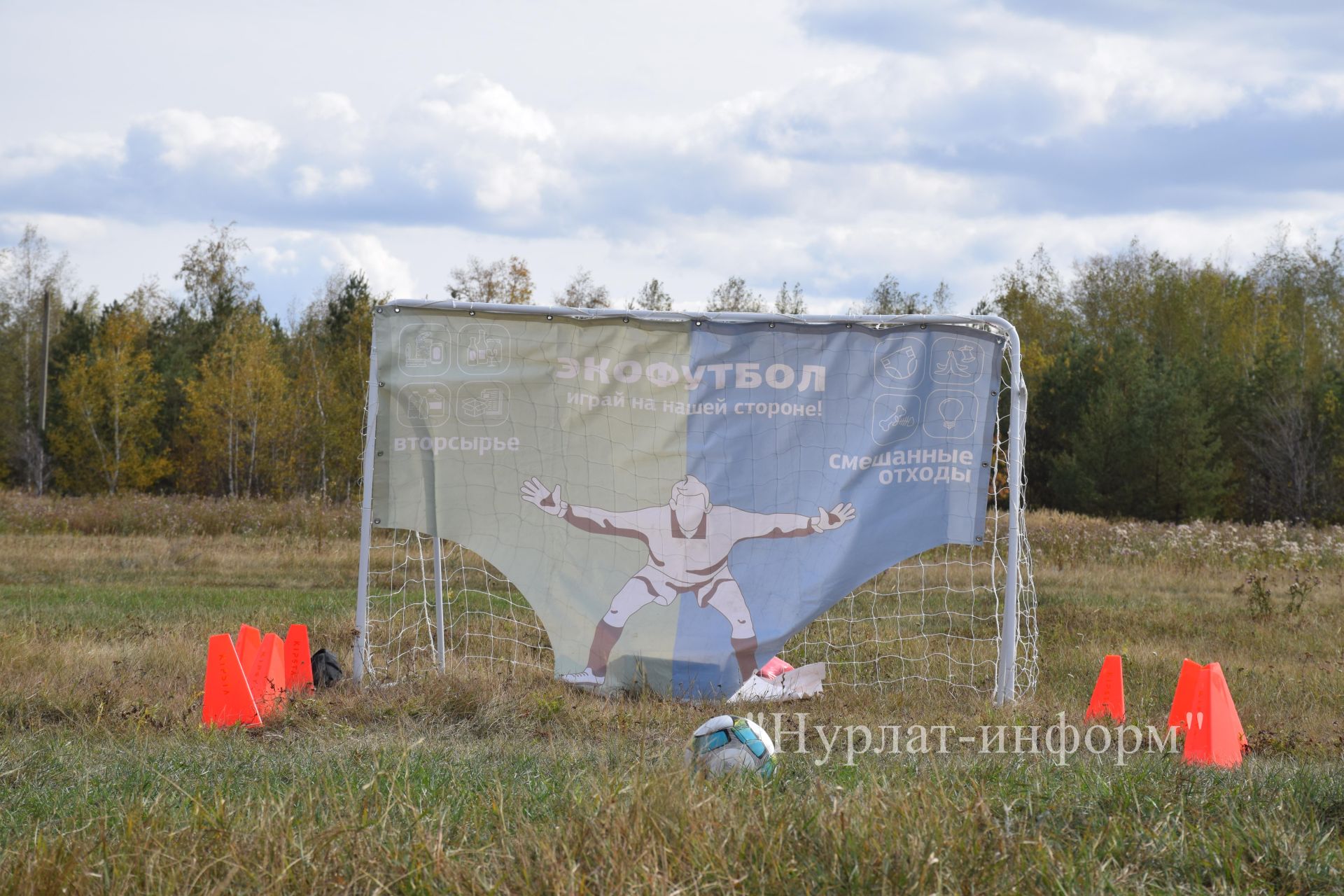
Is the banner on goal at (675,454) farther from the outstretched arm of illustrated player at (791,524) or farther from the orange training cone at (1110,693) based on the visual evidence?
the orange training cone at (1110,693)

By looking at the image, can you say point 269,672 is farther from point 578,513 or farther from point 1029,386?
point 1029,386

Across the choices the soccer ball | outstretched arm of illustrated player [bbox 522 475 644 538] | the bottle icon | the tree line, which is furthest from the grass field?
the tree line

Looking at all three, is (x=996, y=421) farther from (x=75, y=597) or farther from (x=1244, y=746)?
(x=75, y=597)

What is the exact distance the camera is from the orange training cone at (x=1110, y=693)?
6.99 metres

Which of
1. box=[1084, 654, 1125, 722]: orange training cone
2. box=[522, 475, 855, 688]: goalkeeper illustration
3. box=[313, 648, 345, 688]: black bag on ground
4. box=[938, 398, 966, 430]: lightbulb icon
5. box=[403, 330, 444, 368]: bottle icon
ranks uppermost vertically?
box=[403, 330, 444, 368]: bottle icon

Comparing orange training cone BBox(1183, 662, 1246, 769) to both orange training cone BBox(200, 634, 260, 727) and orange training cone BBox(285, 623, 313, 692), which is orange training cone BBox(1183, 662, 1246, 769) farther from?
orange training cone BBox(285, 623, 313, 692)

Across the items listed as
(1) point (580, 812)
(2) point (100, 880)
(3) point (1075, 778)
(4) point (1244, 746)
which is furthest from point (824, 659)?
(2) point (100, 880)

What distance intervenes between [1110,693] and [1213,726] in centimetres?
117

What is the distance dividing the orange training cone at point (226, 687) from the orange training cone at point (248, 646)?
0.63 meters

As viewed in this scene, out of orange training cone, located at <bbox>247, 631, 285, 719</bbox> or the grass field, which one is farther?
orange training cone, located at <bbox>247, 631, 285, 719</bbox>

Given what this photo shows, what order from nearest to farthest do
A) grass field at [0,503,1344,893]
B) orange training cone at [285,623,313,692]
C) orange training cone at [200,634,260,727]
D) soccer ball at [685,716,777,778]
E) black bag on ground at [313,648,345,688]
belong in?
grass field at [0,503,1344,893] → soccer ball at [685,716,777,778] → orange training cone at [200,634,260,727] → orange training cone at [285,623,313,692] → black bag on ground at [313,648,345,688]

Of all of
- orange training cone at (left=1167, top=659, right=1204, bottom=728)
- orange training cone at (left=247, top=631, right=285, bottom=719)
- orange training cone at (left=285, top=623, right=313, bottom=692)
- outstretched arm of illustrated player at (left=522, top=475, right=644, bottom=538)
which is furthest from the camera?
outstretched arm of illustrated player at (left=522, top=475, right=644, bottom=538)

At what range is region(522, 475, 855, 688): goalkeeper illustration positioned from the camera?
7.92 metres

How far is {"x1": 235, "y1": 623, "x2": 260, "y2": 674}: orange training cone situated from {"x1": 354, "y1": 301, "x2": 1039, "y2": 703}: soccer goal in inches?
29.7
